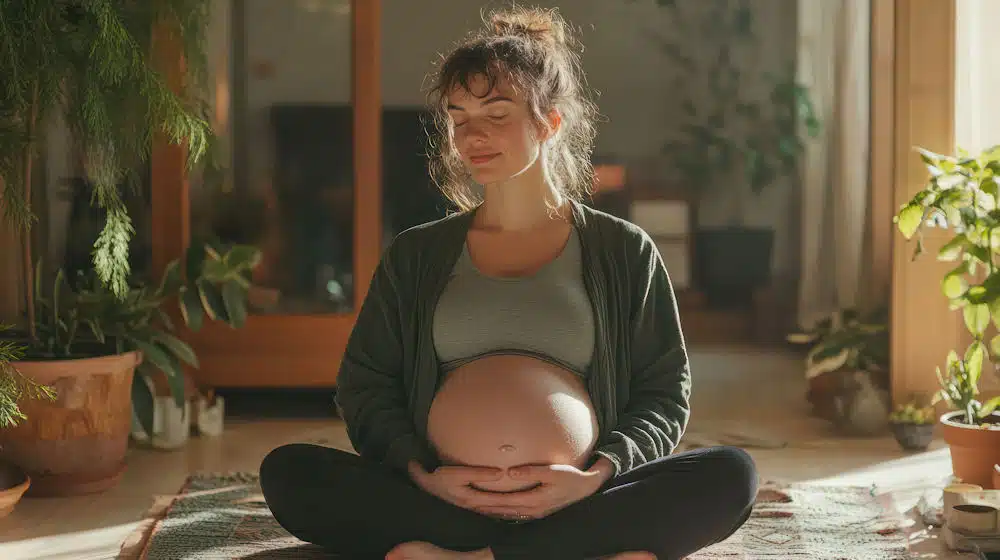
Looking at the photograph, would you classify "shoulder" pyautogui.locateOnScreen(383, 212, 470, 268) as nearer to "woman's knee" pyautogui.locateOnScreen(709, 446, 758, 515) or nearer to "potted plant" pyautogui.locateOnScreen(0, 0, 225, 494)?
"woman's knee" pyautogui.locateOnScreen(709, 446, 758, 515)

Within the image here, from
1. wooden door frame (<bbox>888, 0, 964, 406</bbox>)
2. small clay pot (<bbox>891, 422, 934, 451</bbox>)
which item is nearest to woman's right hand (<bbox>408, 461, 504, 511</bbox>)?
small clay pot (<bbox>891, 422, 934, 451</bbox>)

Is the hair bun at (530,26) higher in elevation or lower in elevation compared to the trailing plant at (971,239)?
higher

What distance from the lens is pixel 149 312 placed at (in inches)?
126

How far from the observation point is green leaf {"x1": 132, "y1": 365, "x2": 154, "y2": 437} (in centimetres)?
304

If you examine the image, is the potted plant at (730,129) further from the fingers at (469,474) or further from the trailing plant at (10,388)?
the fingers at (469,474)

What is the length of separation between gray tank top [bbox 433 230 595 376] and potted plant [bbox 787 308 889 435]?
1.70 m

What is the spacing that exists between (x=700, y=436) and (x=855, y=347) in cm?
56

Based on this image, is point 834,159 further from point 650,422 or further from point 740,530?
point 650,422

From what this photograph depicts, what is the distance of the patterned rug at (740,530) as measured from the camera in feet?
7.46

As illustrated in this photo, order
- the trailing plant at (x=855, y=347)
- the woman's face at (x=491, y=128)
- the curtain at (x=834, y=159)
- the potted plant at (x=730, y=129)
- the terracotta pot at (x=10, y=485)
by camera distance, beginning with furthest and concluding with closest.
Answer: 1. the potted plant at (x=730, y=129)
2. the curtain at (x=834, y=159)
3. the trailing plant at (x=855, y=347)
4. the terracotta pot at (x=10, y=485)
5. the woman's face at (x=491, y=128)

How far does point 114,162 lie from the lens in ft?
9.39

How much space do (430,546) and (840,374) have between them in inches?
79.9

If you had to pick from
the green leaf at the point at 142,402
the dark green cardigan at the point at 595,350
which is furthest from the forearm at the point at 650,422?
the green leaf at the point at 142,402

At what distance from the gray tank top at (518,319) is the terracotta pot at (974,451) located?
44.6 inches
